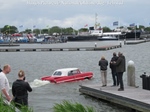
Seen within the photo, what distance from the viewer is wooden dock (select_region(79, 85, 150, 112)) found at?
19347 millimetres

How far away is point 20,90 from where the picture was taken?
1316 cm

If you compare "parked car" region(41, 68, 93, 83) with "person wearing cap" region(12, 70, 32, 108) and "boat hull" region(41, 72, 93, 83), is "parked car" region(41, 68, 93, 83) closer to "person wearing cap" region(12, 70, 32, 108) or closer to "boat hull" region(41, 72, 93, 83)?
"boat hull" region(41, 72, 93, 83)

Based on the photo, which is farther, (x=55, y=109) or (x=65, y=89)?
(x=65, y=89)

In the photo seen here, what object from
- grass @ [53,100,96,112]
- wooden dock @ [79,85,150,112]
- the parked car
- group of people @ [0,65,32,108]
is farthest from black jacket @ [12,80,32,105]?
the parked car

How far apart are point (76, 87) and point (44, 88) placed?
2.42 m

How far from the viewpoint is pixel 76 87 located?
32.6 m

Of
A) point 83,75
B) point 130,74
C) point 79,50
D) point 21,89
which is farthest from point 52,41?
point 21,89

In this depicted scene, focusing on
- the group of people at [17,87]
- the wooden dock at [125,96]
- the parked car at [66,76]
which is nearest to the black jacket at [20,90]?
the group of people at [17,87]

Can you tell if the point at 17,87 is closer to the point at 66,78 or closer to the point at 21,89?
the point at 21,89

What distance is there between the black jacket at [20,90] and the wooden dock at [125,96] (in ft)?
22.8

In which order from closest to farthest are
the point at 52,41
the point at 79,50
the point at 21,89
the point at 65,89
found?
the point at 21,89
the point at 65,89
the point at 79,50
the point at 52,41

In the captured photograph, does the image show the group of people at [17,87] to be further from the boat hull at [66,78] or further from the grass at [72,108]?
the boat hull at [66,78]

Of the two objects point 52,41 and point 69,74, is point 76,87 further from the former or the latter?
point 52,41

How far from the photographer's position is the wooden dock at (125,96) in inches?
762
